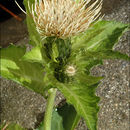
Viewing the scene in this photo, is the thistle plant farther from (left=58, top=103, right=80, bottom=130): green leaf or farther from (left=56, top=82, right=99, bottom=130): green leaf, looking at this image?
(left=58, top=103, right=80, bottom=130): green leaf

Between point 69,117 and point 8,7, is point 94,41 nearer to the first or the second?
point 69,117

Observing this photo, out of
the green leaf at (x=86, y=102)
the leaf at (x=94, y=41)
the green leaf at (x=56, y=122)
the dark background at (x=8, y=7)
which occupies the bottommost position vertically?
the green leaf at (x=86, y=102)

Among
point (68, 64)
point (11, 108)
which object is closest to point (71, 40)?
point (68, 64)

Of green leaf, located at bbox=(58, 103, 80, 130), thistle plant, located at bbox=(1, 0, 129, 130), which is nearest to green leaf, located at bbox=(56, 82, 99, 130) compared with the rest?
thistle plant, located at bbox=(1, 0, 129, 130)

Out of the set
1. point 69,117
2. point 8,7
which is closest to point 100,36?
point 69,117

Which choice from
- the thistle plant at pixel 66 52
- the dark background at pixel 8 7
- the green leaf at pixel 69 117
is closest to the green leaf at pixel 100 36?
the thistle plant at pixel 66 52

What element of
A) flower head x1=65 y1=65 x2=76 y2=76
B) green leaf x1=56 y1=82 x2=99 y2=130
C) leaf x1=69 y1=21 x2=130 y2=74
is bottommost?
green leaf x1=56 y1=82 x2=99 y2=130

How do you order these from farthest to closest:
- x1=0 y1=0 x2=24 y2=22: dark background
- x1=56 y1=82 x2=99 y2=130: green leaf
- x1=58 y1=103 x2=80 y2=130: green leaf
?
x1=0 y1=0 x2=24 y2=22: dark background < x1=58 y1=103 x2=80 y2=130: green leaf < x1=56 y1=82 x2=99 y2=130: green leaf

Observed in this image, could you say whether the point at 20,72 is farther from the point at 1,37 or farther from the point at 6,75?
the point at 1,37

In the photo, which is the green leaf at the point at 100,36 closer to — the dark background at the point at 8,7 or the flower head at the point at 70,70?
the flower head at the point at 70,70
